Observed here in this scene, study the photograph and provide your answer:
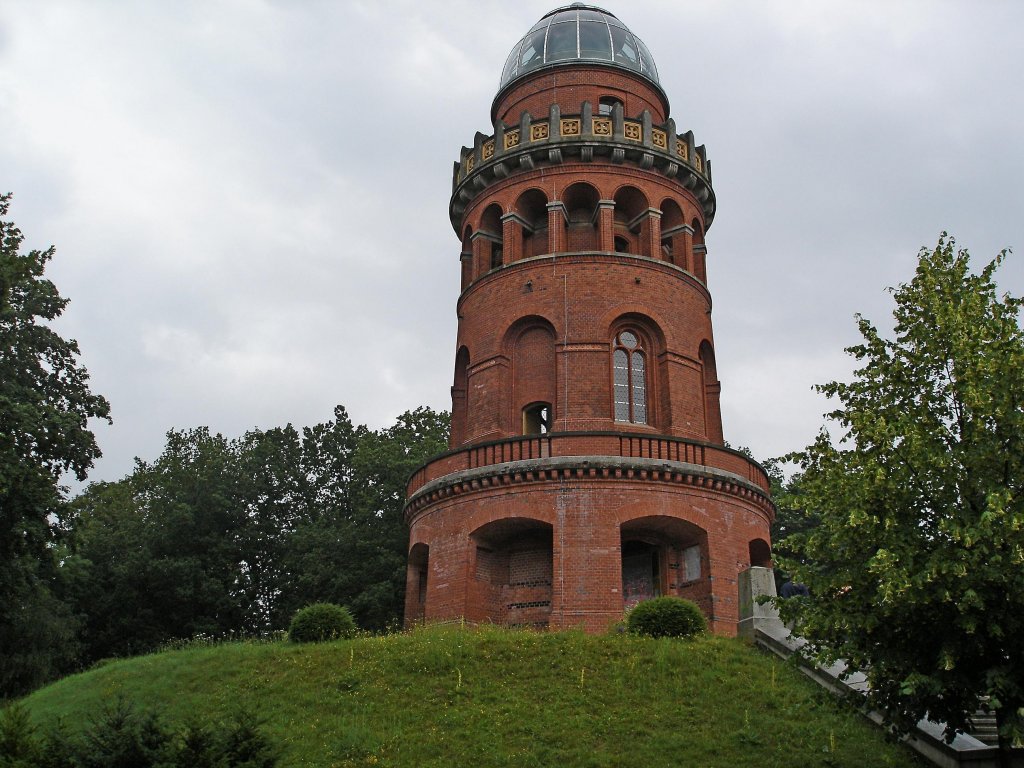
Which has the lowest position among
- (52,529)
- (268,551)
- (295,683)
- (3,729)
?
(3,729)

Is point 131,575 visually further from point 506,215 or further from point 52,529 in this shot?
point 506,215

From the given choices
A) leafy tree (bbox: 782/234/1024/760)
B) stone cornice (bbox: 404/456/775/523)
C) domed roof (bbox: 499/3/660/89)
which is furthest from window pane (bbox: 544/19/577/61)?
leafy tree (bbox: 782/234/1024/760)

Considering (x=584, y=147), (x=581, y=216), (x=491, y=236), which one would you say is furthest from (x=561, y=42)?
(x=491, y=236)

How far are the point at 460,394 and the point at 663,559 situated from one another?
7.73 meters

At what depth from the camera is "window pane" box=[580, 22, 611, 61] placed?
30.1 m

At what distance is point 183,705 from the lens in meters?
16.8

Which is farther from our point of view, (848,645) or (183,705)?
(183,705)

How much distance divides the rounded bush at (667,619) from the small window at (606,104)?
15588mm

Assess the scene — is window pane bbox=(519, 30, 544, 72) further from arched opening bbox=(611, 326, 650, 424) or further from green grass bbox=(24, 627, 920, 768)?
green grass bbox=(24, 627, 920, 768)

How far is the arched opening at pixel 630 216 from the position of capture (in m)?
27.9

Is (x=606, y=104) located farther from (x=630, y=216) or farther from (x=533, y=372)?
(x=533, y=372)

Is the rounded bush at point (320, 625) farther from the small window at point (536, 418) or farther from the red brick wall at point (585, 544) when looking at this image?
the small window at point (536, 418)

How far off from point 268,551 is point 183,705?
1939 cm

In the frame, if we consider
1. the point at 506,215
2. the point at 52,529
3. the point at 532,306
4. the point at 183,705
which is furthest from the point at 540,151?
the point at 183,705
